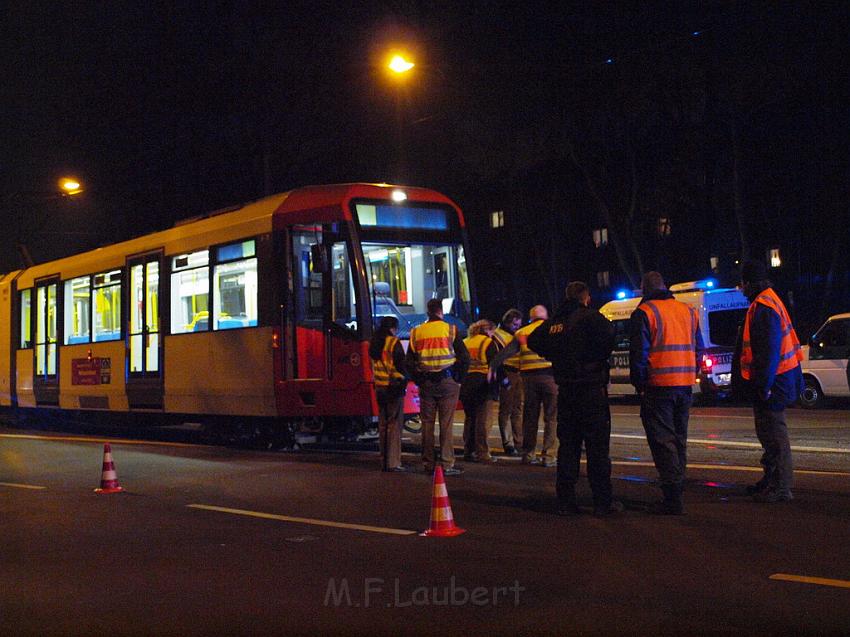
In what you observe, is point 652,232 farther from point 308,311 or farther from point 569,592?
point 569,592

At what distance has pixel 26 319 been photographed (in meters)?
23.1

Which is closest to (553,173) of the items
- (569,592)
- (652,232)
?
(652,232)

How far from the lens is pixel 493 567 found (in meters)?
6.79

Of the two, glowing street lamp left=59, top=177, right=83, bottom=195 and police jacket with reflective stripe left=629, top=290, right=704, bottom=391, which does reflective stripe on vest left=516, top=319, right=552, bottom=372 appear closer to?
police jacket with reflective stripe left=629, top=290, right=704, bottom=391

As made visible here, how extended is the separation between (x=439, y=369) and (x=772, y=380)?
411cm

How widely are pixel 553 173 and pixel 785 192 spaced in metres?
12.0

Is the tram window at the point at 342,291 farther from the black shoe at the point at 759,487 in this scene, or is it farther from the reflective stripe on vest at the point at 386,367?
the black shoe at the point at 759,487

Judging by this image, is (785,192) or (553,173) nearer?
(785,192)

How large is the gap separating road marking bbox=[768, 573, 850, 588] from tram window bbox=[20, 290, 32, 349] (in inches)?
765

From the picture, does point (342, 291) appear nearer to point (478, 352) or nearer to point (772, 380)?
point (478, 352)

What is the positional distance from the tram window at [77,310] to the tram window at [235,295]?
4.92 metres

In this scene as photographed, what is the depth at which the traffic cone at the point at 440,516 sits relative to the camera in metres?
7.91

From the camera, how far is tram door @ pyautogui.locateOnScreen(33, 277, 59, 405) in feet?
71.2

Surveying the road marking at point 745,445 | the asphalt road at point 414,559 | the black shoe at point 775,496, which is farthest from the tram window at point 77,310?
the black shoe at point 775,496
